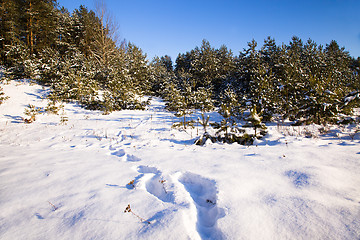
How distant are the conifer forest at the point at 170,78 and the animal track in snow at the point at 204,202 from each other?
247cm

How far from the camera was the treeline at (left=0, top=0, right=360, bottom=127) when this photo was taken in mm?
6773

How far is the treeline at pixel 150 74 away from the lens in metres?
6.77

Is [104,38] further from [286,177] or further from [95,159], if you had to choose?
[286,177]

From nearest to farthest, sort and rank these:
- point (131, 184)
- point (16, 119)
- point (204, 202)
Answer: point (204, 202), point (131, 184), point (16, 119)

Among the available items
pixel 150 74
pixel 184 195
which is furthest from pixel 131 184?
pixel 150 74

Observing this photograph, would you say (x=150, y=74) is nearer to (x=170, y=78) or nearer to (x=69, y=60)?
(x=170, y=78)

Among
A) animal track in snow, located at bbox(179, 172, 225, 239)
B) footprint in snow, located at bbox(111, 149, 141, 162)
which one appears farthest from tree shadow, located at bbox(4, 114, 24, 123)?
animal track in snow, located at bbox(179, 172, 225, 239)

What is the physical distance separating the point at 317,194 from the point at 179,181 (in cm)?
160

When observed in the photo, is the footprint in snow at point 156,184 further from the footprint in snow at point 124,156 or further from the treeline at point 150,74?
the treeline at point 150,74

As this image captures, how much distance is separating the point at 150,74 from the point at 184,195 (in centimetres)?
1963

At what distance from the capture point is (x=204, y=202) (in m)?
1.74

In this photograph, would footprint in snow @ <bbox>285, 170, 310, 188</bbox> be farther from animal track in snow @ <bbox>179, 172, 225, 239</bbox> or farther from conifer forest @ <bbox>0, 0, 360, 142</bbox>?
conifer forest @ <bbox>0, 0, 360, 142</bbox>

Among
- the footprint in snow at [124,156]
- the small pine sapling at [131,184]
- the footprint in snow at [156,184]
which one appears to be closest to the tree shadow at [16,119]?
the footprint in snow at [124,156]

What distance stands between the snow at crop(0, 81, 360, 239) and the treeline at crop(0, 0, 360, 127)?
7.27 feet
